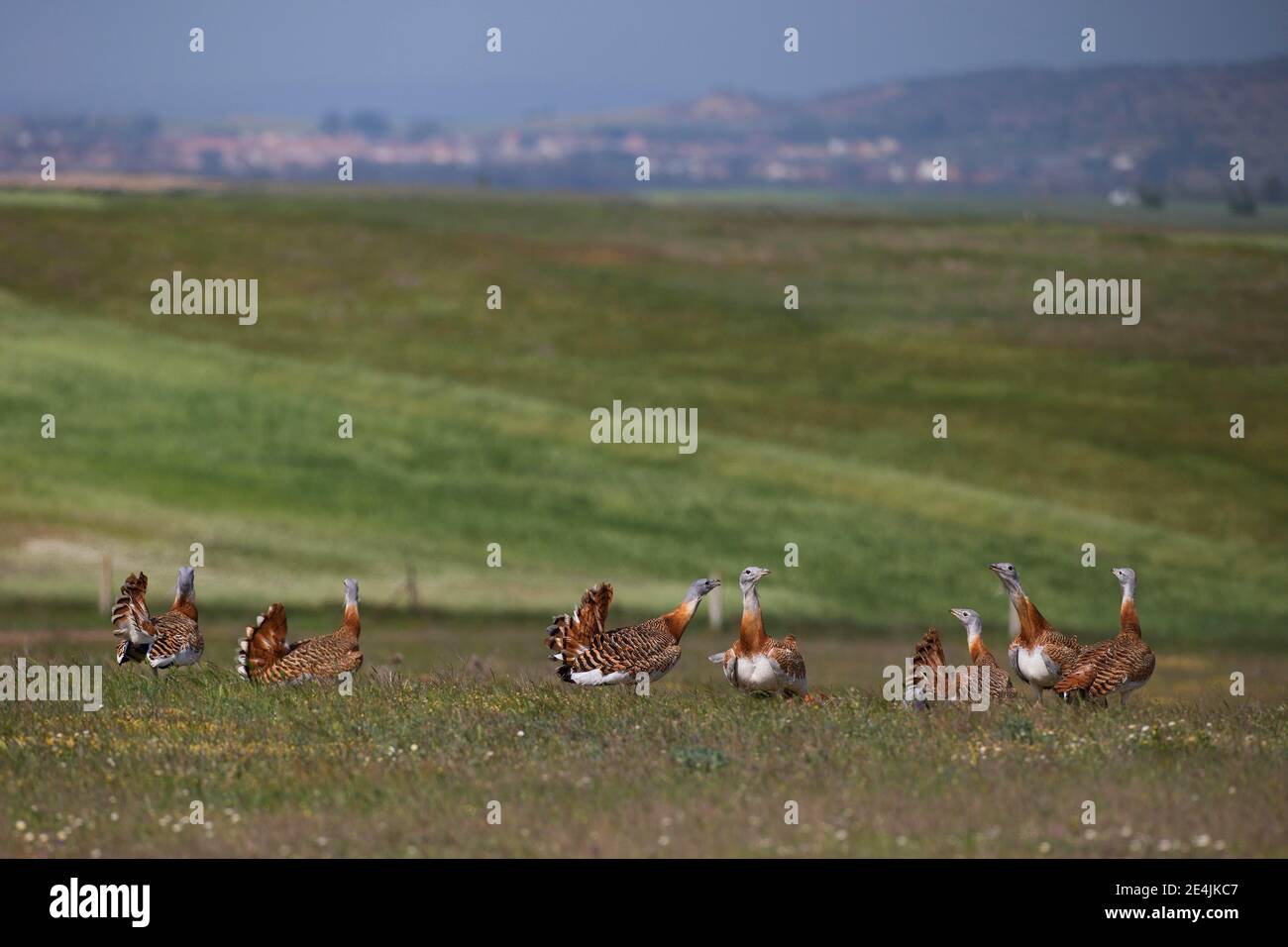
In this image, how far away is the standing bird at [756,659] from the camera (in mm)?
16047

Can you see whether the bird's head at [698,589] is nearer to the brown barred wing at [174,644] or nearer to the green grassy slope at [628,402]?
the brown barred wing at [174,644]

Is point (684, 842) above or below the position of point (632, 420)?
below

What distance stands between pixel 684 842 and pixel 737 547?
4152 centimetres

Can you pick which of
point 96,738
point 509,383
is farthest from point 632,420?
point 96,738

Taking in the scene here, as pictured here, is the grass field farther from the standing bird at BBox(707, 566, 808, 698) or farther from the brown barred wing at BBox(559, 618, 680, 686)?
the standing bird at BBox(707, 566, 808, 698)

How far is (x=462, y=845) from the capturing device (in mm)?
11875

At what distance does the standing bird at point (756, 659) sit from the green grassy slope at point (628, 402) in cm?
2745

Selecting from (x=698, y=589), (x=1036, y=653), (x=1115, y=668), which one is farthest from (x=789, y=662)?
(x=1115, y=668)

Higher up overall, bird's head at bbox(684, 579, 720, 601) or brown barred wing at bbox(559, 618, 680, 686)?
bird's head at bbox(684, 579, 720, 601)

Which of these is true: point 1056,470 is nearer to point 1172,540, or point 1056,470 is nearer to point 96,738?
point 1172,540

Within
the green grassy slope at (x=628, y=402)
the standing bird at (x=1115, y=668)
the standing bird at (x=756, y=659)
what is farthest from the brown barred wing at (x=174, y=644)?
the green grassy slope at (x=628, y=402)

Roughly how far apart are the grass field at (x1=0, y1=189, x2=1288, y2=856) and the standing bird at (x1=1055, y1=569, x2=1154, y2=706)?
32 cm

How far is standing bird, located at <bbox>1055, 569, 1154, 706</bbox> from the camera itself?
15.7 m

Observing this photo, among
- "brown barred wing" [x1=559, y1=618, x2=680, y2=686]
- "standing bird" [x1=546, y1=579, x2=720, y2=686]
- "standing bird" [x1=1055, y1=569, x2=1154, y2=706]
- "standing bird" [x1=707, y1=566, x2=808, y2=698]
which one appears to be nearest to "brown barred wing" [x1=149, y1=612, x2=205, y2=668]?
"standing bird" [x1=546, y1=579, x2=720, y2=686]
